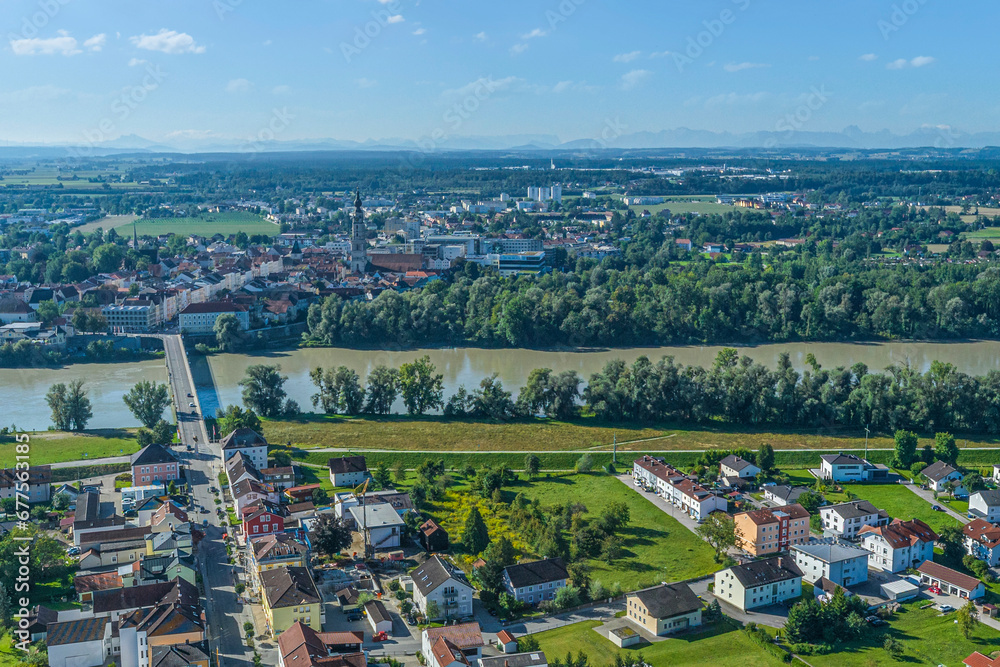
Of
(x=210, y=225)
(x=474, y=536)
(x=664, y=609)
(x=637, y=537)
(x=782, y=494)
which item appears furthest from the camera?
(x=210, y=225)

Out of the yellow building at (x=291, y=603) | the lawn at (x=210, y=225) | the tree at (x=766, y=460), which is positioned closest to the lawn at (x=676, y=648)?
the yellow building at (x=291, y=603)

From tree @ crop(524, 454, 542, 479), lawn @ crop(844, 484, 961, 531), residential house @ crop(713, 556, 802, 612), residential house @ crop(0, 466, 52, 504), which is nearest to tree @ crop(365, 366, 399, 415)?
tree @ crop(524, 454, 542, 479)

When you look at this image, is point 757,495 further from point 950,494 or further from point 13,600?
point 13,600

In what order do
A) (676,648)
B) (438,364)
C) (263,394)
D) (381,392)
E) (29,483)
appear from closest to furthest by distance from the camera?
(676,648), (29,483), (263,394), (381,392), (438,364)

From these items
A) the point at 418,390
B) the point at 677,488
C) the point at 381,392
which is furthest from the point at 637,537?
the point at 381,392

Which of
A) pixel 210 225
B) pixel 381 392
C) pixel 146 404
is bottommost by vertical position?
pixel 381 392

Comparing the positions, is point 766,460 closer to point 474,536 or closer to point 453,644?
point 474,536

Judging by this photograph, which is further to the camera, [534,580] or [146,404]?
[146,404]
